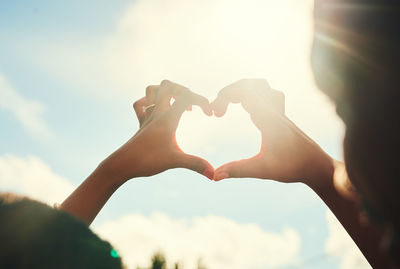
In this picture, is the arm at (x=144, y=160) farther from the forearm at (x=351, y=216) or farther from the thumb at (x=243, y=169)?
the forearm at (x=351, y=216)

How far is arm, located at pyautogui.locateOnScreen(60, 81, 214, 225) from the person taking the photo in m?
2.70

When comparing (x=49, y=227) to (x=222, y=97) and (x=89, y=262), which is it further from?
(x=222, y=97)

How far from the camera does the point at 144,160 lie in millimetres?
2904

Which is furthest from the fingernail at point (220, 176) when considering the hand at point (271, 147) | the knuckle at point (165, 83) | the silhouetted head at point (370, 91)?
the silhouetted head at point (370, 91)

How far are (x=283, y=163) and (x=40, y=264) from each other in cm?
213

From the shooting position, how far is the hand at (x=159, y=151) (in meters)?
2.86

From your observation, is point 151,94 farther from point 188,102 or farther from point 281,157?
point 281,157

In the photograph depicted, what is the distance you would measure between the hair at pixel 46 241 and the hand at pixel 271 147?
63.3 inches

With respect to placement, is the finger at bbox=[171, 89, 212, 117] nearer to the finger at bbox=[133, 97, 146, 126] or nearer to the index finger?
the index finger

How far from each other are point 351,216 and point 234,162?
103 cm

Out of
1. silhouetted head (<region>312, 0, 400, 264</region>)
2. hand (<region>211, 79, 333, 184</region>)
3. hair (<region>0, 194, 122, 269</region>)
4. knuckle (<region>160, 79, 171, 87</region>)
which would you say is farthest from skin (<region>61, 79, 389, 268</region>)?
silhouetted head (<region>312, 0, 400, 264</region>)

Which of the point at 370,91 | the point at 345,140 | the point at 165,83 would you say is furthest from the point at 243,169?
the point at 370,91

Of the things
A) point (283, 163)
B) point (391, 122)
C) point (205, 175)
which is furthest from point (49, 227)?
point (283, 163)

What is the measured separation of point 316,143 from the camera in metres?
2.94
